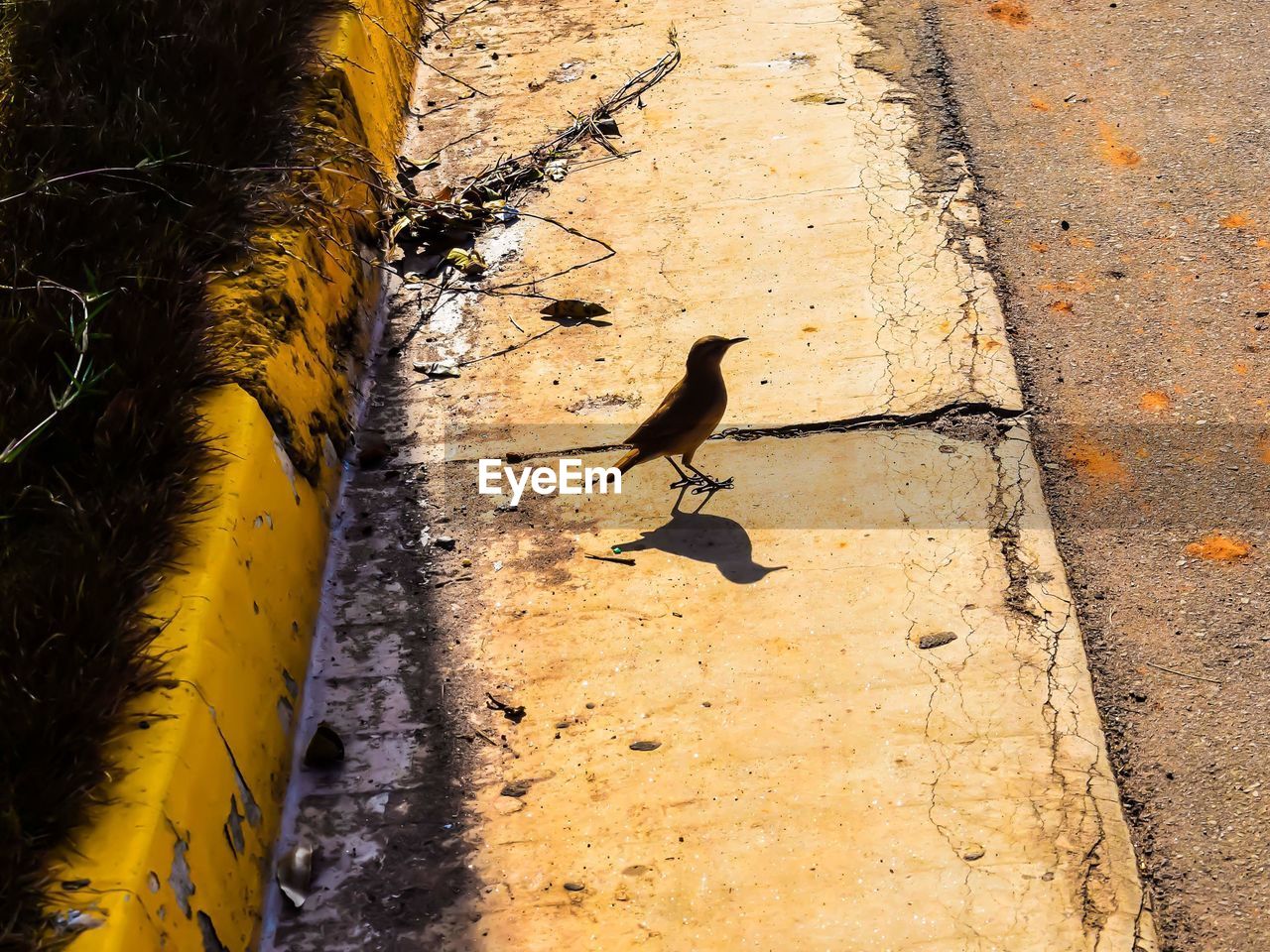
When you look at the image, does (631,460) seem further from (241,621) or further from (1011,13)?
(1011,13)

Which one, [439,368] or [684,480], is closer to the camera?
[684,480]

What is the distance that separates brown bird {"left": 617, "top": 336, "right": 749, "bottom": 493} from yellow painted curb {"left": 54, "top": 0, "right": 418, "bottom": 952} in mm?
1092

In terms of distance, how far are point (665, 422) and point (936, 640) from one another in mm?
1161

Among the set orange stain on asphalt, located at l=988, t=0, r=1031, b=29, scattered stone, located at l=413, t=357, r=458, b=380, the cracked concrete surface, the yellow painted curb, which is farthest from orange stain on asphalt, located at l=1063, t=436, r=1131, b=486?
orange stain on asphalt, located at l=988, t=0, r=1031, b=29

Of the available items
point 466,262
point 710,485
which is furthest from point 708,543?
point 466,262

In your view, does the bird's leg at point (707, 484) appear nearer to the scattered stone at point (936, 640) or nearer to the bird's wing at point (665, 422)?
the bird's wing at point (665, 422)

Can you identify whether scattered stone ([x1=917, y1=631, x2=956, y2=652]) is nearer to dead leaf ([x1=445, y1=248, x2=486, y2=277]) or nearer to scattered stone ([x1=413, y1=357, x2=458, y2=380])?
scattered stone ([x1=413, y1=357, x2=458, y2=380])

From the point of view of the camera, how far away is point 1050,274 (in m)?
5.27

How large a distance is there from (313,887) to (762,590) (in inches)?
63.6

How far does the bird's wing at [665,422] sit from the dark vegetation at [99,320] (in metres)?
1.41

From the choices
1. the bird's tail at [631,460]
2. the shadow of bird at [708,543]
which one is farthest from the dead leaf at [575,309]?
the shadow of bird at [708,543]

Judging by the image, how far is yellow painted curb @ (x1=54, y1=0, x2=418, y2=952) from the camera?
262 cm

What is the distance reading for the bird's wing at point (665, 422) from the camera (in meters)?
4.38

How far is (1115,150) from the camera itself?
5.97m
